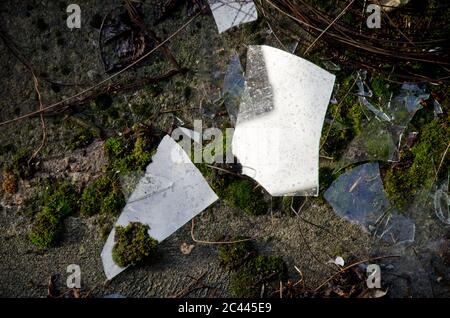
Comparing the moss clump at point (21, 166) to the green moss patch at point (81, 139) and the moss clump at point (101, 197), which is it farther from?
the moss clump at point (101, 197)

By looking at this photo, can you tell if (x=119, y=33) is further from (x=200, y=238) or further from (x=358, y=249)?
(x=358, y=249)

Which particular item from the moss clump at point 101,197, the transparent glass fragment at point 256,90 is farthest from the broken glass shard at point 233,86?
the moss clump at point 101,197

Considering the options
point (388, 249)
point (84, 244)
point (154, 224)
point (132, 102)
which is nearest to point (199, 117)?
point (132, 102)

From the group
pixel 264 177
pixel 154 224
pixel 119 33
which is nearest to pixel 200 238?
pixel 154 224

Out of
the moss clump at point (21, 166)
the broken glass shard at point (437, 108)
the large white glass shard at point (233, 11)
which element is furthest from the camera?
the moss clump at point (21, 166)

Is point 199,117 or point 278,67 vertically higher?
point 278,67

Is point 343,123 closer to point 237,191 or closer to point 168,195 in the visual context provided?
point 237,191

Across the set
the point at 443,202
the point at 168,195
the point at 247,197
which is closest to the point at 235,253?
the point at 247,197

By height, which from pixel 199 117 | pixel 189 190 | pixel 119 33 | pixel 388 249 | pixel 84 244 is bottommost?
pixel 388 249
